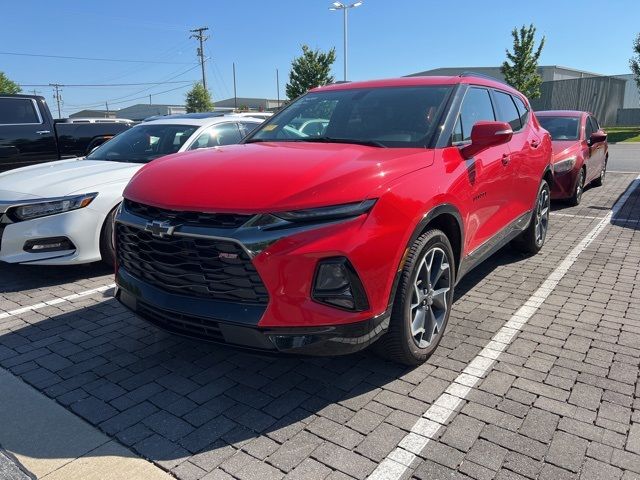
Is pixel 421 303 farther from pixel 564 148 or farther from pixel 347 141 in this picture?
pixel 564 148

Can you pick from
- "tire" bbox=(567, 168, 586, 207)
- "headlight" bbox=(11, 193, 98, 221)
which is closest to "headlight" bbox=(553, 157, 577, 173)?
"tire" bbox=(567, 168, 586, 207)

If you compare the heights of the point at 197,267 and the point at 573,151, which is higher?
the point at 573,151

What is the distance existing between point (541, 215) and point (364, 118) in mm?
3072

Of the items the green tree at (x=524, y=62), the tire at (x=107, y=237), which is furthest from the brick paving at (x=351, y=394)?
the green tree at (x=524, y=62)

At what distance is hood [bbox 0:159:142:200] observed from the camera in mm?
4910

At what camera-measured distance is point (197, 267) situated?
2.78 meters

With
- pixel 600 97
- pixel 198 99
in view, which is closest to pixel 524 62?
pixel 600 97

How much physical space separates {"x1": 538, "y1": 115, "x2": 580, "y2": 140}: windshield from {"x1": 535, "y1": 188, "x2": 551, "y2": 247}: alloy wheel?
4.05 meters

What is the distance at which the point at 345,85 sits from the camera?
14.9 feet

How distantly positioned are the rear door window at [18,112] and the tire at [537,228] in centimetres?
805

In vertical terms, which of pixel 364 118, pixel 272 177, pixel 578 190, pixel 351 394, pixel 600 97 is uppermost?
pixel 600 97

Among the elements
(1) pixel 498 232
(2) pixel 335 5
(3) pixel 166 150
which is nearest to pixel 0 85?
(2) pixel 335 5

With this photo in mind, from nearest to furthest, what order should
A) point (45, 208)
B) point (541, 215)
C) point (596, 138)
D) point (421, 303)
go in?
point (421, 303)
point (45, 208)
point (541, 215)
point (596, 138)

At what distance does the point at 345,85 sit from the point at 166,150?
2589 millimetres
